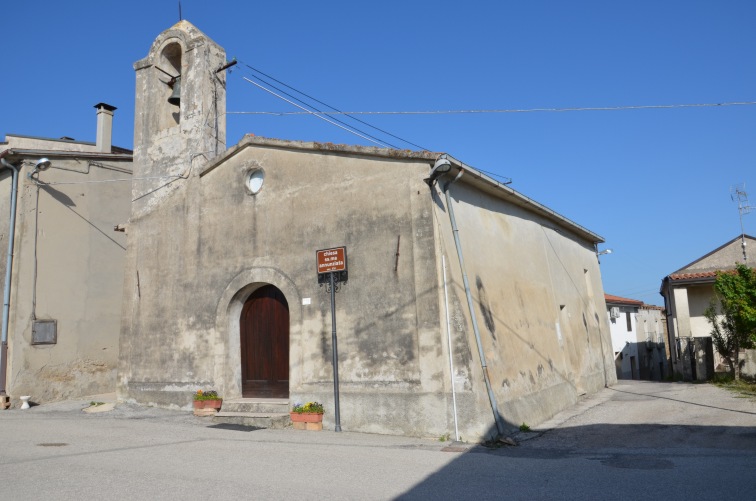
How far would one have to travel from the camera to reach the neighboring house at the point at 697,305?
686 inches

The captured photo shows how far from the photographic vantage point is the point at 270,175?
11641mm

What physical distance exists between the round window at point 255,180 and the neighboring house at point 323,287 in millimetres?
45

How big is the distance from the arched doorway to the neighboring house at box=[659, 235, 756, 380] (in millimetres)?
12702

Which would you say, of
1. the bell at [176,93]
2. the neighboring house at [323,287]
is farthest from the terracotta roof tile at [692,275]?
the bell at [176,93]

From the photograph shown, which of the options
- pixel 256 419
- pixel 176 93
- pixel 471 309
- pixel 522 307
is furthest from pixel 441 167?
pixel 176 93

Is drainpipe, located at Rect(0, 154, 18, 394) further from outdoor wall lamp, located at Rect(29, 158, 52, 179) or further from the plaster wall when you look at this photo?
the plaster wall

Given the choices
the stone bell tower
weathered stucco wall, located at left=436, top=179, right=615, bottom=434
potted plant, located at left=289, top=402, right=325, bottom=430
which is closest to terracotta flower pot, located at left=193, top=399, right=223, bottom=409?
potted plant, located at left=289, top=402, right=325, bottom=430

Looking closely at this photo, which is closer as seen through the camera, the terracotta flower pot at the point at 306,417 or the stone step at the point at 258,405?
the terracotta flower pot at the point at 306,417

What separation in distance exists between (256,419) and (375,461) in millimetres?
3901

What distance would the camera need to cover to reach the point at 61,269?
15.0 metres

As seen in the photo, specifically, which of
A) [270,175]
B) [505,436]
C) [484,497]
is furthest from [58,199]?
[484,497]

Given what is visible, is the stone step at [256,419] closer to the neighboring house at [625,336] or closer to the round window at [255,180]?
the round window at [255,180]

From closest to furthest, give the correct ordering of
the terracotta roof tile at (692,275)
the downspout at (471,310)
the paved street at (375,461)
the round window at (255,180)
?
the paved street at (375,461)
the downspout at (471,310)
the round window at (255,180)
the terracotta roof tile at (692,275)

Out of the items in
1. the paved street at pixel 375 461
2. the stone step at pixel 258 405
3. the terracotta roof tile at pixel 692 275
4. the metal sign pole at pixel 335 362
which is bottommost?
the paved street at pixel 375 461
